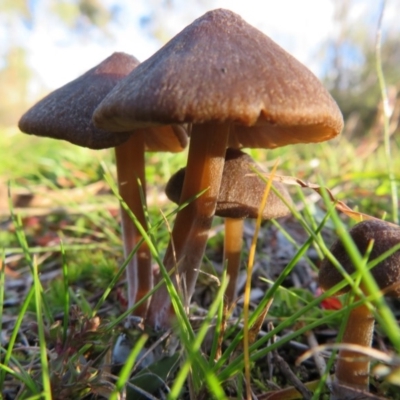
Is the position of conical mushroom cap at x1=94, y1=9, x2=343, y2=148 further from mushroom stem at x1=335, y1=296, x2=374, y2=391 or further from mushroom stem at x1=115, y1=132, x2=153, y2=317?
mushroom stem at x1=335, y1=296, x2=374, y2=391

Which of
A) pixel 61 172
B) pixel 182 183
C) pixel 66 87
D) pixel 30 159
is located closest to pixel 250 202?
pixel 182 183

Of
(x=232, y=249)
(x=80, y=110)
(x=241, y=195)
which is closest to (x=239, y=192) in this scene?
(x=241, y=195)

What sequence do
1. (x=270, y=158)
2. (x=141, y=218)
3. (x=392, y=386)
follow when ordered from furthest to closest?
(x=270, y=158) → (x=141, y=218) → (x=392, y=386)

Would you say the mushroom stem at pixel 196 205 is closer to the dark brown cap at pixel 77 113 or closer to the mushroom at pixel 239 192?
the mushroom at pixel 239 192

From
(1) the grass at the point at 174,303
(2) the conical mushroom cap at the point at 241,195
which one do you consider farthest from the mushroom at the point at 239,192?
(1) the grass at the point at 174,303

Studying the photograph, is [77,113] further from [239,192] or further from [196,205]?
[239,192]

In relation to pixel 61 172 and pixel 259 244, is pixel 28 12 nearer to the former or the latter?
pixel 61 172
